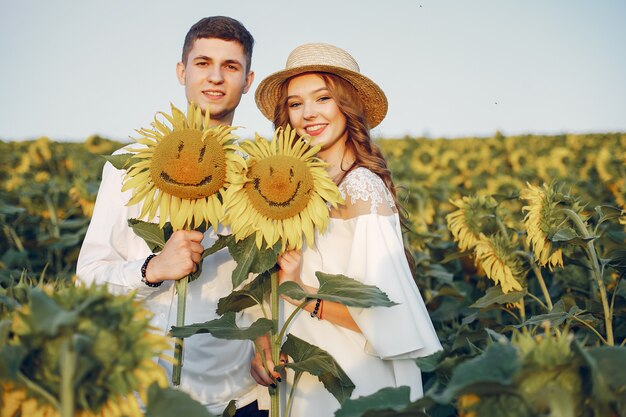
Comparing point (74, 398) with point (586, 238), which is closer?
point (74, 398)

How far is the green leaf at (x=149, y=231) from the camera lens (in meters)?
1.96

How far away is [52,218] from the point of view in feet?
19.1

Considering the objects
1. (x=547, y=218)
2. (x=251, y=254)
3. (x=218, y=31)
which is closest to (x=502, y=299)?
(x=547, y=218)

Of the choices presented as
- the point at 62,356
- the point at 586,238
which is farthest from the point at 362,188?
the point at 62,356

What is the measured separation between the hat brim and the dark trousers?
1.39 metres

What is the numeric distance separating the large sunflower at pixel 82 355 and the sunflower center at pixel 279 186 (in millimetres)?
827

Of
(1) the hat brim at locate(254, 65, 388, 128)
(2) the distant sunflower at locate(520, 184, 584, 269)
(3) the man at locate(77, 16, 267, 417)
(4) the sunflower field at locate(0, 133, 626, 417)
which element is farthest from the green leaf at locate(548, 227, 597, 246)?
(3) the man at locate(77, 16, 267, 417)

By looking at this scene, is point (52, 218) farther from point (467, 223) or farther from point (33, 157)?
point (33, 157)

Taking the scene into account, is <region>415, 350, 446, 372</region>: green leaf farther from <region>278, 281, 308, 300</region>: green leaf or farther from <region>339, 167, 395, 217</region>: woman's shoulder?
<region>339, 167, 395, 217</region>: woman's shoulder

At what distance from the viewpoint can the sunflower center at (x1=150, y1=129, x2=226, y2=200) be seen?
5.82ft

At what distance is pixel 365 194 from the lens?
243cm

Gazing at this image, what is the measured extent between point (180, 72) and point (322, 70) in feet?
2.44

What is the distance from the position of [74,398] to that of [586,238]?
225 cm

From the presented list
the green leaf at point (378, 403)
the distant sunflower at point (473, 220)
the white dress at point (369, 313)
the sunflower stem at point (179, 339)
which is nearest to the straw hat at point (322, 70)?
the white dress at point (369, 313)
